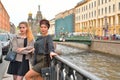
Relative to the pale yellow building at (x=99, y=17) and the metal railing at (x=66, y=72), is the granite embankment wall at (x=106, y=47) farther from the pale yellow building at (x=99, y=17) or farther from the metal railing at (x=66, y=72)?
the metal railing at (x=66, y=72)

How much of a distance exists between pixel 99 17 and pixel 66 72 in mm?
87152

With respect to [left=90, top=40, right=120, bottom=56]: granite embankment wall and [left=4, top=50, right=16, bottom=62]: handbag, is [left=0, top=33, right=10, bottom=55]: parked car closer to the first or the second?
[left=4, top=50, right=16, bottom=62]: handbag

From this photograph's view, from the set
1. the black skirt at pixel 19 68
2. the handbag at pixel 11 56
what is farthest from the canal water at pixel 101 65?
the handbag at pixel 11 56

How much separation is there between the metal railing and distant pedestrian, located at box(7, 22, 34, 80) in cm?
52

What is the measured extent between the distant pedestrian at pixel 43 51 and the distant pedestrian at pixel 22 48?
0.75 meters

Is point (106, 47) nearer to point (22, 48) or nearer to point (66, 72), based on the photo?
point (22, 48)

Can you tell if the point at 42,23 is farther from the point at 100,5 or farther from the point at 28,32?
the point at 100,5

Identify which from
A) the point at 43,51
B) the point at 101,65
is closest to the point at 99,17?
the point at 101,65

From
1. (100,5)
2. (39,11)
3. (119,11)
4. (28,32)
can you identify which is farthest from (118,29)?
(28,32)

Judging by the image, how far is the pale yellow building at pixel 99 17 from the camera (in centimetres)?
7854

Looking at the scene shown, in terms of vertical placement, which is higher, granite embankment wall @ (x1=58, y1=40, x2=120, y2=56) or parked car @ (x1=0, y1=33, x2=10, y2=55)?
parked car @ (x1=0, y1=33, x2=10, y2=55)

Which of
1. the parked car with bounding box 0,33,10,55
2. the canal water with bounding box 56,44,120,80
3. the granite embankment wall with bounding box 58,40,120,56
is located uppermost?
the parked car with bounding box 0,33,10,55

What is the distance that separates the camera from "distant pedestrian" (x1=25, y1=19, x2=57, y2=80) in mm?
5332

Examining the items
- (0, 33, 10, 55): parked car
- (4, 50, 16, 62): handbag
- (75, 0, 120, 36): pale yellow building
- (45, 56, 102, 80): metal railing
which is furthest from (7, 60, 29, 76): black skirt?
(75, 0, 120, 36): pale yellow building
